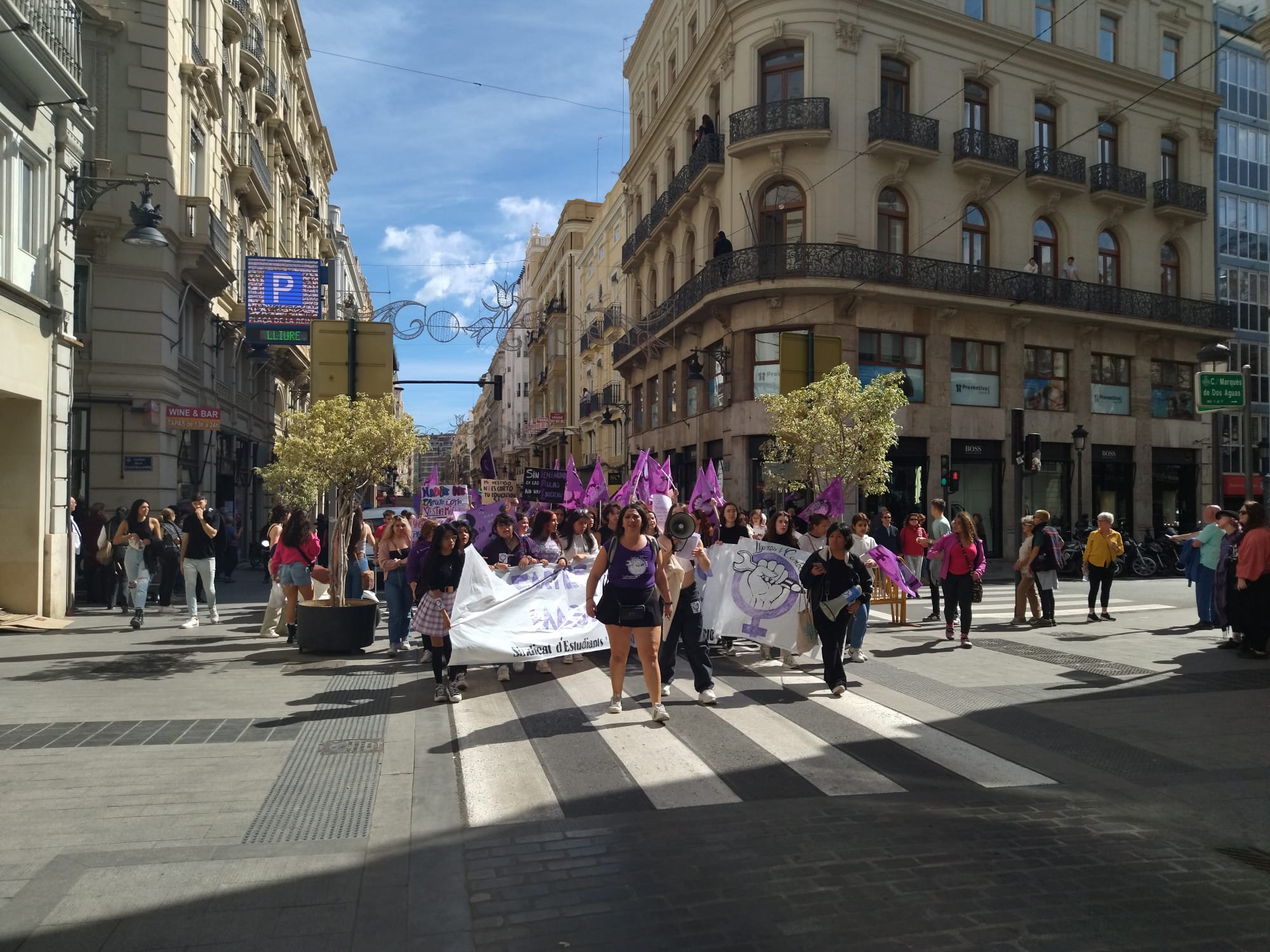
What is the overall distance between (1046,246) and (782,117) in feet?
33.6

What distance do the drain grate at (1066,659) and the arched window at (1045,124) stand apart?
23.7 m

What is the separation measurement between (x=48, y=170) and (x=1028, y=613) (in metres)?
16.1

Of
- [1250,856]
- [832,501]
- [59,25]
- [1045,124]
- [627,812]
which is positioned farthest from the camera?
[1045,124]

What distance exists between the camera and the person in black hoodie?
29.6ft

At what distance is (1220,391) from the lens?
56.9 ft

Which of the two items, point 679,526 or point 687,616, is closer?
point 687,616

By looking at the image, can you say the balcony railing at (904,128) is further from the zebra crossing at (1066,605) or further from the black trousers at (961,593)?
the black trousers at (961,593)

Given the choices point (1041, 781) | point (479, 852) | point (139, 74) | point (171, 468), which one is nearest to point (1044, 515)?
point (1041, 781)

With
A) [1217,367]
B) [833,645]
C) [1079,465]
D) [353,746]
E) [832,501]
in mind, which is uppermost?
[1217,367]

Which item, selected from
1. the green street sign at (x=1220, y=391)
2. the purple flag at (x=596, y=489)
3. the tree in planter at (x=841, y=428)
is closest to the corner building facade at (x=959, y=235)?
the tree in planter at (x=841, y=428)

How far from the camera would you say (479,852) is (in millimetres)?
4918

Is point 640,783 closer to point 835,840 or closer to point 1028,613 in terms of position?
point 835,840

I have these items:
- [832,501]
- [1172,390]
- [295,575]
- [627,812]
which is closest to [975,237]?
[1172,390]

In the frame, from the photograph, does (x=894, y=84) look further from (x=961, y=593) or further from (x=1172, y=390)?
(x=961, y=593)
